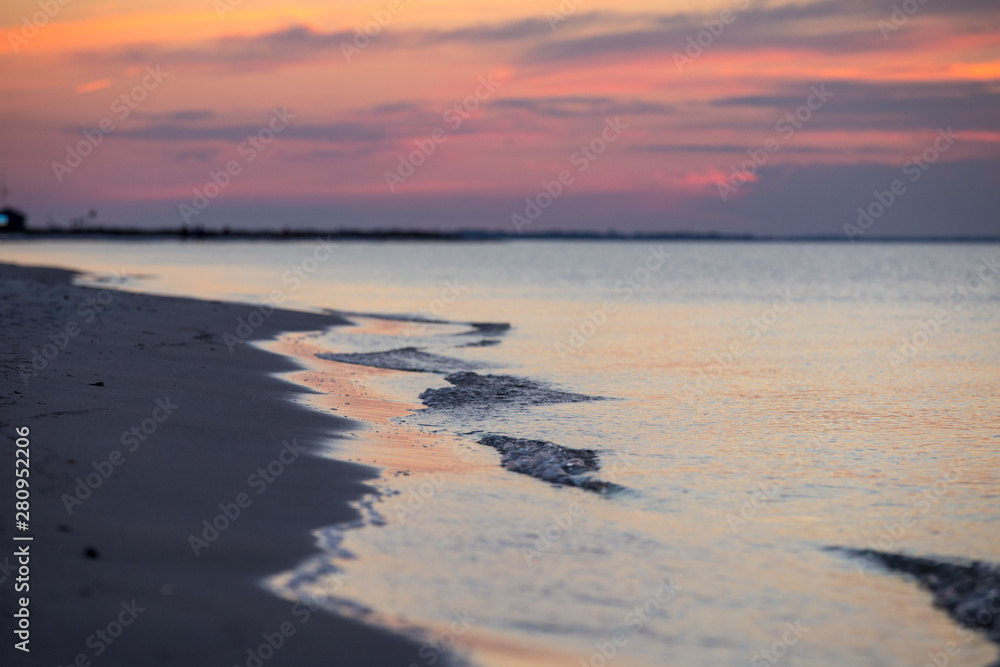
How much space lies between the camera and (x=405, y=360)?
2306 centimetres

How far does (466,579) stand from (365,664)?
181cm

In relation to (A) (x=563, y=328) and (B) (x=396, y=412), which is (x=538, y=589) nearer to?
(B) (x=396, y=412)

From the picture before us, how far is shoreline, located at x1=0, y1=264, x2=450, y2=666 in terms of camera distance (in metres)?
5.64

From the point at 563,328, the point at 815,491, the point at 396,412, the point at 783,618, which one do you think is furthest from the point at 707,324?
the point at 783,618

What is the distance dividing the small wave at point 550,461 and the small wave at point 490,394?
3315 mm

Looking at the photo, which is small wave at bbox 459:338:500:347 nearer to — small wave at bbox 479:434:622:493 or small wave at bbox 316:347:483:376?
small wave at bbox 316:347:483:376

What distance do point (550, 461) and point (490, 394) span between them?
5.94 m

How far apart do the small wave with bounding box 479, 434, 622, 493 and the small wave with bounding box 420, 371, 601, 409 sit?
10.9ft

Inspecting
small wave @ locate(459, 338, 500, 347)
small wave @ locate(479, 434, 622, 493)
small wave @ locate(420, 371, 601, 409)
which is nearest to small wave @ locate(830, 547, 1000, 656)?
small wave @ locate(479, 434, 622, 493)

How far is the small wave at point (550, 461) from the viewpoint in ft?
35.3

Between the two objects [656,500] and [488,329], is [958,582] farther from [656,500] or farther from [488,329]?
[488,329]

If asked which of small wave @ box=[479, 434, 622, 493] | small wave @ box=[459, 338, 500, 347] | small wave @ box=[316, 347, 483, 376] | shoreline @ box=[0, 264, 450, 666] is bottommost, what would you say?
small wave @ box=[459, 338, 500, 347]

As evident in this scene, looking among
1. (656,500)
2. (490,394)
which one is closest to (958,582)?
(656,500)

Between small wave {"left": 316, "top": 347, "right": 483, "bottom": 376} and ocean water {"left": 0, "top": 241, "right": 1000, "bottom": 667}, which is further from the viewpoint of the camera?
small wave {"left": 316, "top": 347, "right": 483, "bottom": 376}
